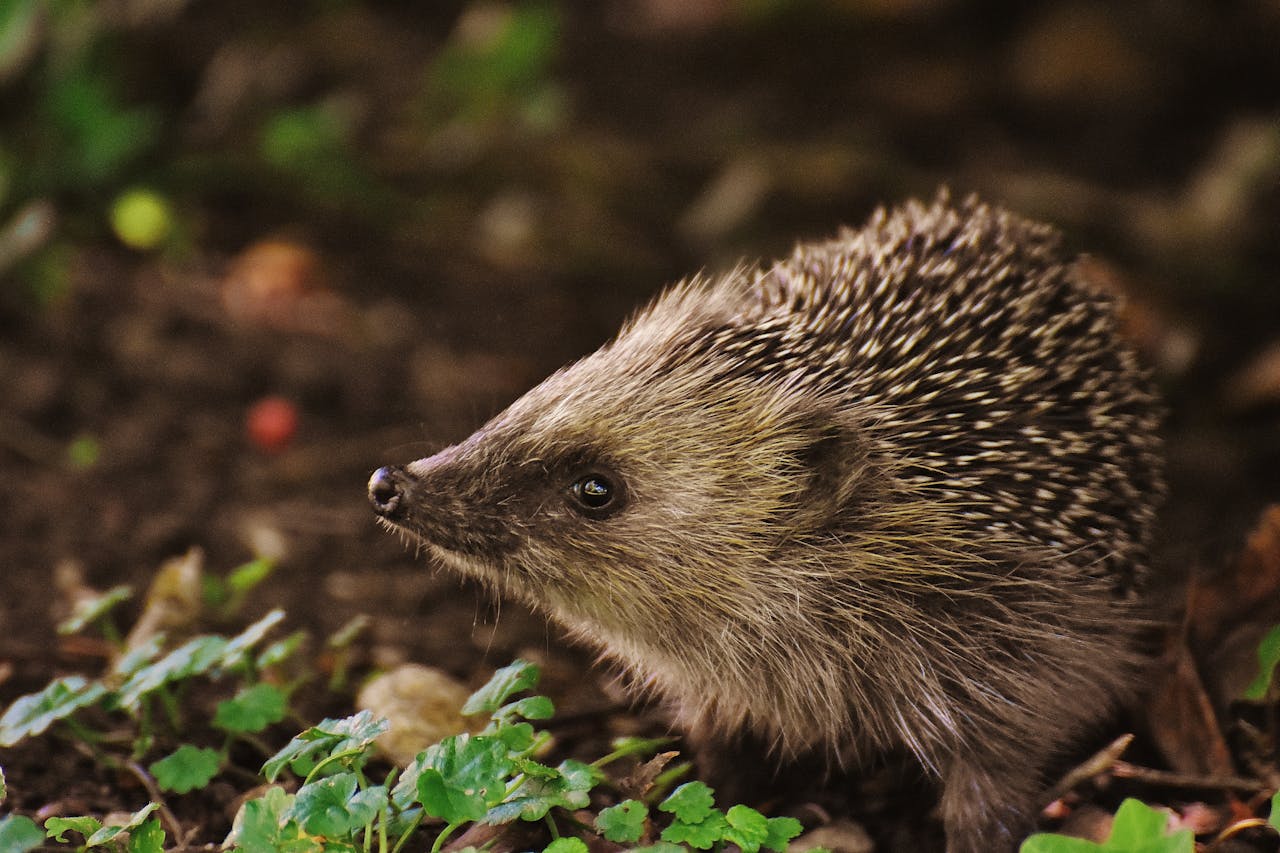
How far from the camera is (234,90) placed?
Result: 727 centimetres

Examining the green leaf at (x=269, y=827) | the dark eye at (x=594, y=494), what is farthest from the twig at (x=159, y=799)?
the dark eye at (x=594, y=494)

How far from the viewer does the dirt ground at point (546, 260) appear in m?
5.04

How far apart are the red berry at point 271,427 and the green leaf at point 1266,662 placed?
12.8 ft

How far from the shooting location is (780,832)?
3.19 metres

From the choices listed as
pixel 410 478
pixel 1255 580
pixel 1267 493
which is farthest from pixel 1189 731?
pixel 410 478

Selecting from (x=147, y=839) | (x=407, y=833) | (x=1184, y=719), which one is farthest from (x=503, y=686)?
(x=1184, y=719)

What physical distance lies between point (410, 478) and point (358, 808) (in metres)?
1.05

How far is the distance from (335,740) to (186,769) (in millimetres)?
585

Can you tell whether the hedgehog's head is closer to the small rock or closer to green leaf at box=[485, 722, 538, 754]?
the small rock

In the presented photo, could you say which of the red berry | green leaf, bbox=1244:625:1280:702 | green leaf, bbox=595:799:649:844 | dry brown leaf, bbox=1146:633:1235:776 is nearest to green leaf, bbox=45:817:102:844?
green leaf, bbox=595:799:649:844

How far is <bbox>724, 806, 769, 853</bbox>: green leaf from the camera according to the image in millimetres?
3098

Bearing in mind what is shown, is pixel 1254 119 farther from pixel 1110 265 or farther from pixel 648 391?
pixel 648 391

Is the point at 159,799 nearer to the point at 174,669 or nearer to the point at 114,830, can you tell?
the point at 174,669

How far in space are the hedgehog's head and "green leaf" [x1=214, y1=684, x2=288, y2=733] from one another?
0.59m
